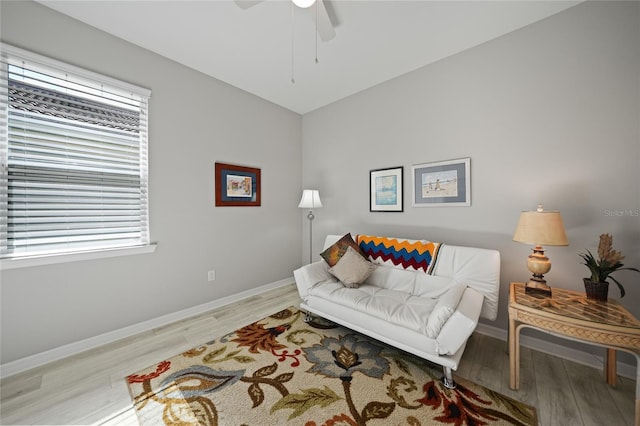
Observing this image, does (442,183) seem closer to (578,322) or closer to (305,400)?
(578,322)

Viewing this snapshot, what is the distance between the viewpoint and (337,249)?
8.85ft

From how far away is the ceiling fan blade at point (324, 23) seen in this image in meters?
1.71

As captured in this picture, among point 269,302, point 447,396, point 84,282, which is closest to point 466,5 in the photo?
point 447,396

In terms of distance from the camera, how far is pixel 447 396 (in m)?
1.54

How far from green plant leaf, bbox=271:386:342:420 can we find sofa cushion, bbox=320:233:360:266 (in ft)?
4.06

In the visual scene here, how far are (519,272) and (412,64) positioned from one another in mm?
2426

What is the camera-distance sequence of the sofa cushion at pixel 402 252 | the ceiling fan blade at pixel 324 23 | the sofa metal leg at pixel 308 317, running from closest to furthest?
the ceiling fan blade at pixel 324 23
the sofa cushion at pixel 402 252
the sofa metal leg at pixel 308 317

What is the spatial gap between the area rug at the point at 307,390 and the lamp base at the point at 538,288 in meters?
0.75

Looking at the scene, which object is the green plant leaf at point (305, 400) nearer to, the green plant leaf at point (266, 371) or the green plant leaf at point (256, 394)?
the green plant leaf at point (256, 394)

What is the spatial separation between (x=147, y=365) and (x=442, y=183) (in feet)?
10.5

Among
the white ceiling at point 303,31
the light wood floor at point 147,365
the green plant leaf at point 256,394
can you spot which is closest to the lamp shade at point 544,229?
the light wood floor at point 147,365

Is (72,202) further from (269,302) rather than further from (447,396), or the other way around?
(447,396)

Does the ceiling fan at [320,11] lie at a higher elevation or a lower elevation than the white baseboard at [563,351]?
higher

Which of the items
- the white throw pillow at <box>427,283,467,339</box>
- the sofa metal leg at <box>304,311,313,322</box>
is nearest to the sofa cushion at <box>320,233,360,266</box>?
the sofa metal leg at <box>304,311,313,322</box>
